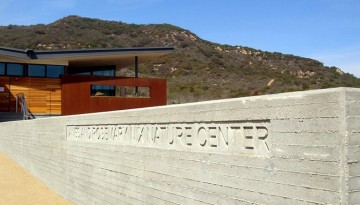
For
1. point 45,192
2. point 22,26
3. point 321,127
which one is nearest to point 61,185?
point 45,192

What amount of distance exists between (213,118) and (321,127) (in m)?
1.54

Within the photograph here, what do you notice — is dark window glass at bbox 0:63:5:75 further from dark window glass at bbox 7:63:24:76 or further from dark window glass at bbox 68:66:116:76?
dark window glass at bbox 68:66:116:76

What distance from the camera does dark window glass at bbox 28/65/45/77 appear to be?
24.5 m

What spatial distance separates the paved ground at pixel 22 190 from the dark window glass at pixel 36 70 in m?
9.91

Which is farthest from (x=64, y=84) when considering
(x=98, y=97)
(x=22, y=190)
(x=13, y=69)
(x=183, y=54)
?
(x=183, y=54)

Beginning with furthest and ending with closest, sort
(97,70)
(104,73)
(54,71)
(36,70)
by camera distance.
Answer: (97,70), (104,73), (54,71), (36,70)

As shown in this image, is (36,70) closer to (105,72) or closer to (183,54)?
(105,72)

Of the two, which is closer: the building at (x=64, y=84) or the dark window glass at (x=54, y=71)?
the building at (x=64, y=84)

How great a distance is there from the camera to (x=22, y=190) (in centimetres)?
1173

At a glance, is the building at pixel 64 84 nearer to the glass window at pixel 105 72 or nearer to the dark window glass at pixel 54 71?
the dark window glass at pixel 54 71

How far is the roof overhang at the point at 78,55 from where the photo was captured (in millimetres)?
22953

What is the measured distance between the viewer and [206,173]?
5008 millimetres

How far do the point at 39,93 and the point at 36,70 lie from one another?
1355mm

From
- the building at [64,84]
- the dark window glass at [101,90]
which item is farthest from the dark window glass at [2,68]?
the dark window glass at [101,90]
